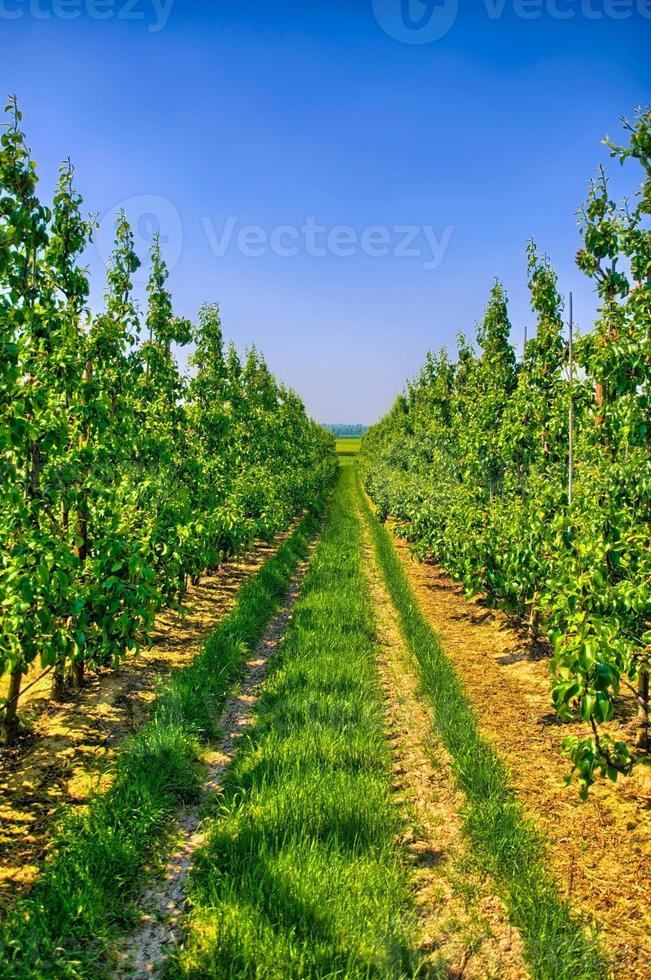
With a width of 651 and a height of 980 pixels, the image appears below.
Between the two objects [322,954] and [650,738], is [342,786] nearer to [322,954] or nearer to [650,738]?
[322,954]

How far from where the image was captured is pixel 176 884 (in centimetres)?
397

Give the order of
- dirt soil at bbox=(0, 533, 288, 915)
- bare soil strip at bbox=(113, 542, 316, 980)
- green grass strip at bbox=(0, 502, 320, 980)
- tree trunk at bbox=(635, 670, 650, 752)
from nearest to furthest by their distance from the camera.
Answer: green grass strip at bbox=(0, 502, 320, 980) → bare soil strip at bbox=(113, 542, 316, 980) → dirt soil at bbox=(0, 533, 288, 915) → tree trunk at bbox=(635, 670, 650, 752)

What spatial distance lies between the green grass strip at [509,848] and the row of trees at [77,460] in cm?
320

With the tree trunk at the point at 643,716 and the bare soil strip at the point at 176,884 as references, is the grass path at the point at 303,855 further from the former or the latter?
the tree trunk at the point at 643,716

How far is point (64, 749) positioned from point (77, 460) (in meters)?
2.84

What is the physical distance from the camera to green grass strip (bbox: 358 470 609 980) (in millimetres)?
3373

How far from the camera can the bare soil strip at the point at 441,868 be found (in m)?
3.45

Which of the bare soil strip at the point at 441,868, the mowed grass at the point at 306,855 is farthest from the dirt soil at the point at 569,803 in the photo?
the mowed grass at the point at 306,855

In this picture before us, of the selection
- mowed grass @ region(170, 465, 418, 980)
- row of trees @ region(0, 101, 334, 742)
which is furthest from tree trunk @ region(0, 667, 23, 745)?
mowed grass @ region(170, 465, 418, 980)

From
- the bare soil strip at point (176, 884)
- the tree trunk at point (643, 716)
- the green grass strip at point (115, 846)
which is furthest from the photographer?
the tree trunk at point (643, 716)

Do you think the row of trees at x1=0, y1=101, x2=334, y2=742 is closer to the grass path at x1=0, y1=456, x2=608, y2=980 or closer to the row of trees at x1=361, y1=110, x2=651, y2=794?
the grass path at x1=0, y1=456, x2=608, y2=980

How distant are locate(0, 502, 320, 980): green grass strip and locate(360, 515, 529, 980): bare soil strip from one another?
191 cm

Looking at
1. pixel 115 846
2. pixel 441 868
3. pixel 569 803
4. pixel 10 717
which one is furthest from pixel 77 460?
pixel 569 803

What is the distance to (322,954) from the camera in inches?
129
